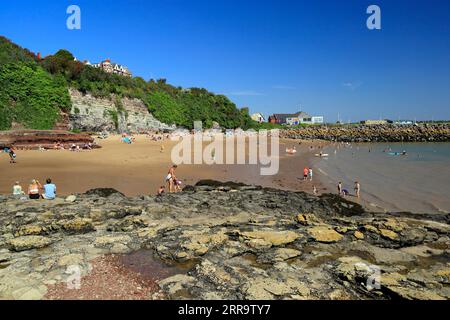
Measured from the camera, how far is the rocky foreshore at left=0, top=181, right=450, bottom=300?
5977mm

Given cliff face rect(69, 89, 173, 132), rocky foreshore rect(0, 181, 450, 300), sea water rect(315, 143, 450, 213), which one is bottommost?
sea water rect(315, 143, 450, 213)

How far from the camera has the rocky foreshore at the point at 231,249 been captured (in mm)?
5977

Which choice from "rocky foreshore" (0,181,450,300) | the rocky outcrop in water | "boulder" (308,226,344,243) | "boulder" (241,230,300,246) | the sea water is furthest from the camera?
the rocky outcrop in water

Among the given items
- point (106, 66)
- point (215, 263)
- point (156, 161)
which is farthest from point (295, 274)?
point (106, 66)

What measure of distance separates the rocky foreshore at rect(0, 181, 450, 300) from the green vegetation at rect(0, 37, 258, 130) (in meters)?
34.1

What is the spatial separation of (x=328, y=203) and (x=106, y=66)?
10452cm

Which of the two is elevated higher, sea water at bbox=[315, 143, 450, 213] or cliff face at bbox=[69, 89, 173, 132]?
cliff face at bbox=[69, 89, 173, 132]

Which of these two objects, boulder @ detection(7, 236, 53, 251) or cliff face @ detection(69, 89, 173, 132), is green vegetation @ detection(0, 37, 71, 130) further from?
boulder @ detection(7, 236, 53, 251)

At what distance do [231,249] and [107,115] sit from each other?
4780 cm

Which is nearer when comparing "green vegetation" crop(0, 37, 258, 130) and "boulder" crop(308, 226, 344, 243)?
"boulder" crop(308, 226, 344, 243)

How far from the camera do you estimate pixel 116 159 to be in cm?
2944

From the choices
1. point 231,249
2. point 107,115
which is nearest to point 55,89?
point 107,115

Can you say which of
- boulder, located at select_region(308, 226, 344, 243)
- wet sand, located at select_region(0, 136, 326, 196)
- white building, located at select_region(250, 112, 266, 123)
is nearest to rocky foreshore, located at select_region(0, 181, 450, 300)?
boulder, located at select_region(308, 226, 344, 243)

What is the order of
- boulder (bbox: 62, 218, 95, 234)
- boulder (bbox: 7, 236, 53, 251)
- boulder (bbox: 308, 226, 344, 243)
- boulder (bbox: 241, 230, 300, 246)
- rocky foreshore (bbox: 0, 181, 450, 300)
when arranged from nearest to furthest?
rocky foreshore (bbox: 0, 181, 450, 300), boulder (bbox: 7, 236, 53, 251), boulder (bbox: 241, 230, 300, 246), boulder (bbox: 308, 226, 344, 243), boulder (bbox: 62, 218, 95, 234)
